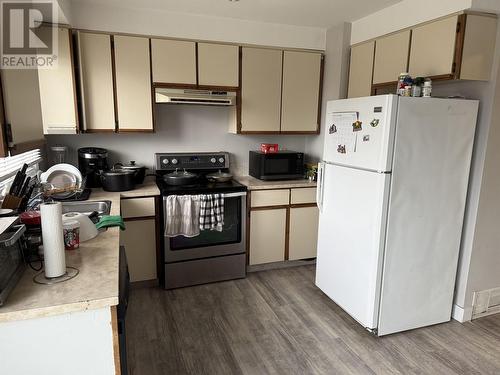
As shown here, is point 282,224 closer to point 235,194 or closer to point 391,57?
point 235,194

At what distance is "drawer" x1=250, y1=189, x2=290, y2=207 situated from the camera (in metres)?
3.30

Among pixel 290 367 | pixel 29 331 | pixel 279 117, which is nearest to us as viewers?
pixel 29 331

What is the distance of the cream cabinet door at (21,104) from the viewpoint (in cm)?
151

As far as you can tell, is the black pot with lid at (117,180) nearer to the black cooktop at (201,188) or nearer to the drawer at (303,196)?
the black cooktop at (201,188)

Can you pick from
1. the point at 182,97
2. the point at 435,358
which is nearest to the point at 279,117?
the point at 182,97

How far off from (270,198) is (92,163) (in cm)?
163

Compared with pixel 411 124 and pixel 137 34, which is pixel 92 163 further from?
pixel 411 124

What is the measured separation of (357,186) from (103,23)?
7.92 feet

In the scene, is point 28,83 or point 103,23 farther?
point 103,23

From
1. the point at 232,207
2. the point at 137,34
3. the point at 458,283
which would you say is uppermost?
the point at 137,34

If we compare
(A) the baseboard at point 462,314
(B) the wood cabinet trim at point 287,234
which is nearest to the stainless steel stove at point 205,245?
(B) the wood cabinet trim at point 287,234

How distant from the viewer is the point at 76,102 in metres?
2.82

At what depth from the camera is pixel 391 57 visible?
112 inches

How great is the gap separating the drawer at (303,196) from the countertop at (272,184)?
2.1 inches
